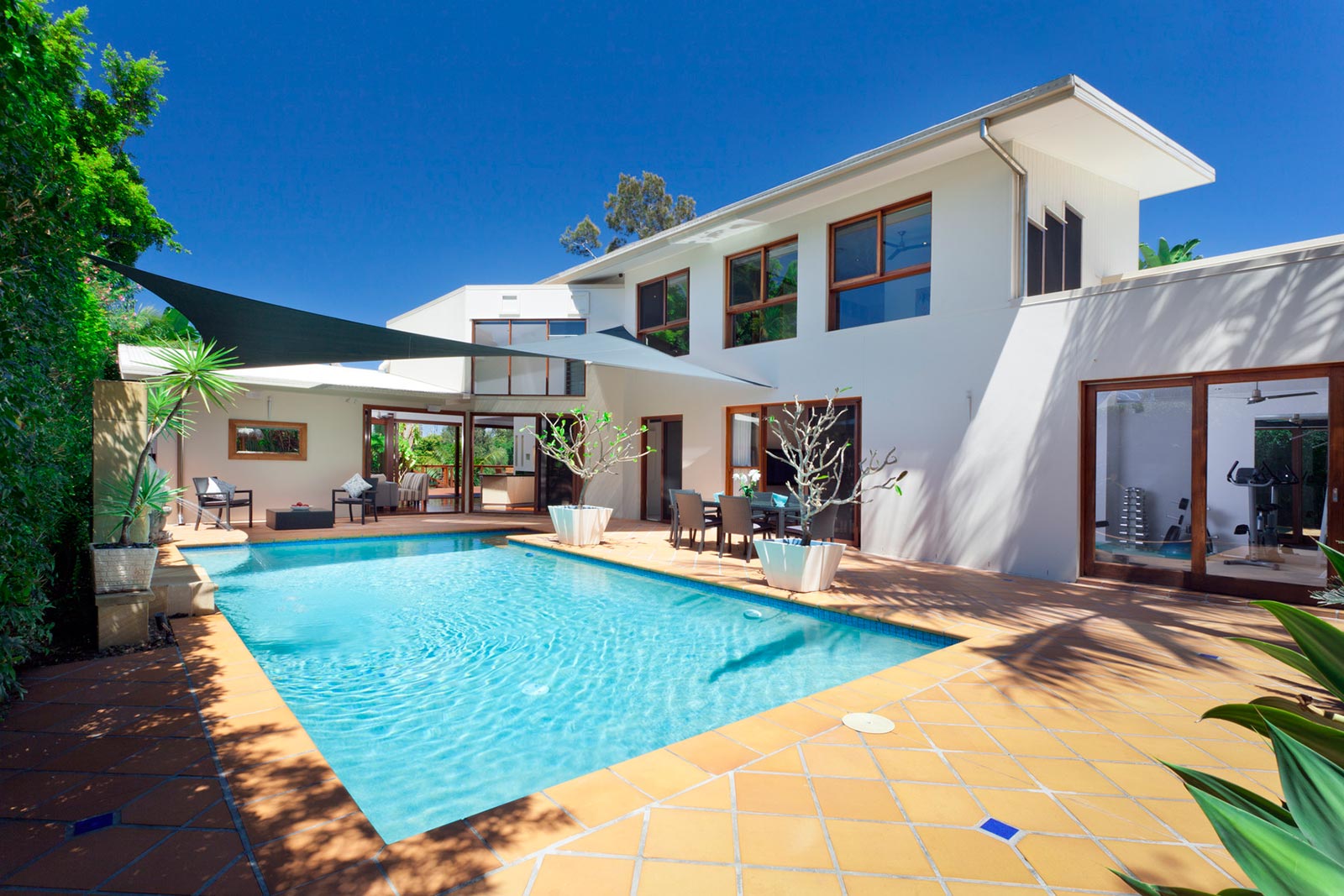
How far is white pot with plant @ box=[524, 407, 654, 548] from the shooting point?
31.8 ft

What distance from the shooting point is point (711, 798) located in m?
2.52

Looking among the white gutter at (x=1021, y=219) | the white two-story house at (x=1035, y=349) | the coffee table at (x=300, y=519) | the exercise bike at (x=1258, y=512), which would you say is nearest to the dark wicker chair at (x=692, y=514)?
the white two-story house at (x=1035, y=349)

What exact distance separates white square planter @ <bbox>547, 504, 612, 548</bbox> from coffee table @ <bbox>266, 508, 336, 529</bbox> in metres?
4.63

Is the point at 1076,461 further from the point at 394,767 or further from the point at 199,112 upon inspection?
the point at 199,112

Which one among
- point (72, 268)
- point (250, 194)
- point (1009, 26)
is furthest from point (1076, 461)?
point (250, 194)

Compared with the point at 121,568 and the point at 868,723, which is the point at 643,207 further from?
the point at 868,723

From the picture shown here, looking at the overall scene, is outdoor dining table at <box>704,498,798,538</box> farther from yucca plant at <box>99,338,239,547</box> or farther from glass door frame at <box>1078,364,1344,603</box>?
yucca plant at <box>99,338,239,547</box>

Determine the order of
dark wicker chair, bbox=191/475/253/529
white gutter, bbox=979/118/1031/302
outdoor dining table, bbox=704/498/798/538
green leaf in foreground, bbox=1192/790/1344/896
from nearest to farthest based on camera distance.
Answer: green leaf in foreground, bbox=1192/790/1344/896
white gutter, bbox=979/118/1031/302
outdoor dining table, bbox=704/498/798/538
dark wicker chair, bbox=191/475/253/529

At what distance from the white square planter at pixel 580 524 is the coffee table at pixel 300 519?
4631 mm

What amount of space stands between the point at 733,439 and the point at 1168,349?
6.24 metres

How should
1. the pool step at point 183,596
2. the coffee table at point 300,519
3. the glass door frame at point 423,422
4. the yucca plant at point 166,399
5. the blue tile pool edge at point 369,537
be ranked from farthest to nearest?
1. the glass door frame at point 423,422
2. the coffee table at point 300,519
3. the blue tile pool edge at point 369,537
4. the pool step at point 183,596
5. the yucca plant at point 166,399

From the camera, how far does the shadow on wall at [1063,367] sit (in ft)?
19.9

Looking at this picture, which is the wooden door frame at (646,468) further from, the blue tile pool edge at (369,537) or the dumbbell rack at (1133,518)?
the dumbbell rack at (1133,518)

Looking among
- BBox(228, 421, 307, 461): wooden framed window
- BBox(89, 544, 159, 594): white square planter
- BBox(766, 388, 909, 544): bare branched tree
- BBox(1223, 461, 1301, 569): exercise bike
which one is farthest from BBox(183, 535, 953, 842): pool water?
BBox(228, 421, 307, 461): wooden framed window
